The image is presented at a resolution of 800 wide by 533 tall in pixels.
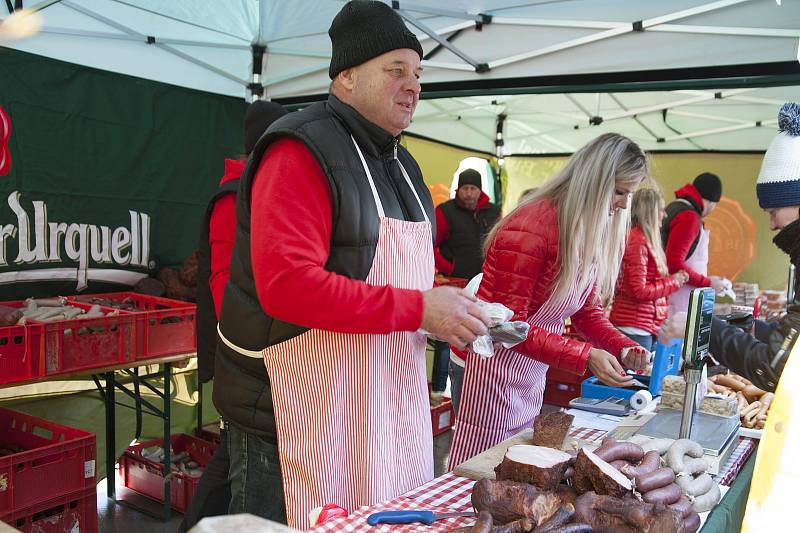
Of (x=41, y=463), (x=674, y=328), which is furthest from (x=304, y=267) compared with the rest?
(x=41, y=463)

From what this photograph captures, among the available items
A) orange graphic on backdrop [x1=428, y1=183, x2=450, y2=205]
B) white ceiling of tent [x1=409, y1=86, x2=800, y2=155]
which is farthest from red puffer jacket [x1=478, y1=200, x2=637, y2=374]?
orange graphic on backdrop [x1=428, y1=183, x2=450, y2=205]

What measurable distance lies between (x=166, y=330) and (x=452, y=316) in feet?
9.94

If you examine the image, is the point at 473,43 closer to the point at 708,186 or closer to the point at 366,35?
the point at 708,186

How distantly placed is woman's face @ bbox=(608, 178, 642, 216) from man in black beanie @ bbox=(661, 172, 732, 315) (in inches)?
135

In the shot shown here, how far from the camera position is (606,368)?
2.36 metres

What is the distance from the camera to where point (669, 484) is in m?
1.53

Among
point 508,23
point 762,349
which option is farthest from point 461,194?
point 762,349

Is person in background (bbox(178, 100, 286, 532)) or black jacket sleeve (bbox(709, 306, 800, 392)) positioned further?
person in background (bbox(178, 100, 286, 532))

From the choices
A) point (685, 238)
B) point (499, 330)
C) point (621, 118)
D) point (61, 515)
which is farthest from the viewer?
point (621, 118)

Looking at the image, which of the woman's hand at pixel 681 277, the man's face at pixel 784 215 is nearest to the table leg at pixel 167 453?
→ the man's face at pixel 784 215

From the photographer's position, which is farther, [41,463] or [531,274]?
[41,463]

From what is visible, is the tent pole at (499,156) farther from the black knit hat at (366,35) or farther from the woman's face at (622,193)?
the black knit hat at (366,35)

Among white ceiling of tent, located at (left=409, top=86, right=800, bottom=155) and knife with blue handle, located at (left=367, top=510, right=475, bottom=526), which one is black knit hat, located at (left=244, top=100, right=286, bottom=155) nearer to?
knife with blue handle, located at (left=367, top=510, right=475, bottom=526)

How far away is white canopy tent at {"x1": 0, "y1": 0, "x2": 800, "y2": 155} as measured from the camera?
170 inches
